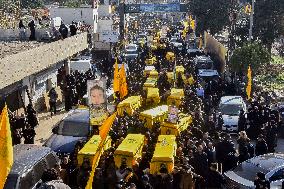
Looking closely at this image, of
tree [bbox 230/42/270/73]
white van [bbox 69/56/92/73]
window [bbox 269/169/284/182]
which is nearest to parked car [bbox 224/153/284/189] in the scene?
window [bbox 269/169/284/182]

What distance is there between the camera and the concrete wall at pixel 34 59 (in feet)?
60.3

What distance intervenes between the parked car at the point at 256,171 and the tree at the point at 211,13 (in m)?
39.0

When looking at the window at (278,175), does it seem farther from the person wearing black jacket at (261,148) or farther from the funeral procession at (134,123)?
the person wearing black jacket at (261,148)

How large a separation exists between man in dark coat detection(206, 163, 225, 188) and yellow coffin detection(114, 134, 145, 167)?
2.07 meters

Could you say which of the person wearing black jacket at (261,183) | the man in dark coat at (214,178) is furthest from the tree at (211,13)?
the person wearing black jacket at (261,183)

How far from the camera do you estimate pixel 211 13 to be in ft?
172

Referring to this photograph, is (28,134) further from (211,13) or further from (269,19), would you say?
(211,13)

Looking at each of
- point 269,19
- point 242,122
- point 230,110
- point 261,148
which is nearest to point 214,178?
point 261,148

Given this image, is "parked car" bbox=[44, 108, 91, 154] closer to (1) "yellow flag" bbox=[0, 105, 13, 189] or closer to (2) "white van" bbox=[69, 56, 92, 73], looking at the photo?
(1) "yellow flag" bbox=[0, 105, 13, 189]

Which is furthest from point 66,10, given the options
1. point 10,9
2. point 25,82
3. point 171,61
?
point 25,82

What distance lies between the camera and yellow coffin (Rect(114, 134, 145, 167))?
1337cm

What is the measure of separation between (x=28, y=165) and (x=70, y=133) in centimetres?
555

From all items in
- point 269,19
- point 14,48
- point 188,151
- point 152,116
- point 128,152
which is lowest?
point 188,151

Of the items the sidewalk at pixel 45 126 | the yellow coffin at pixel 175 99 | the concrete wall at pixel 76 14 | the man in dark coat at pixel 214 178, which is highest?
the concrete wall at pixel 76 14
